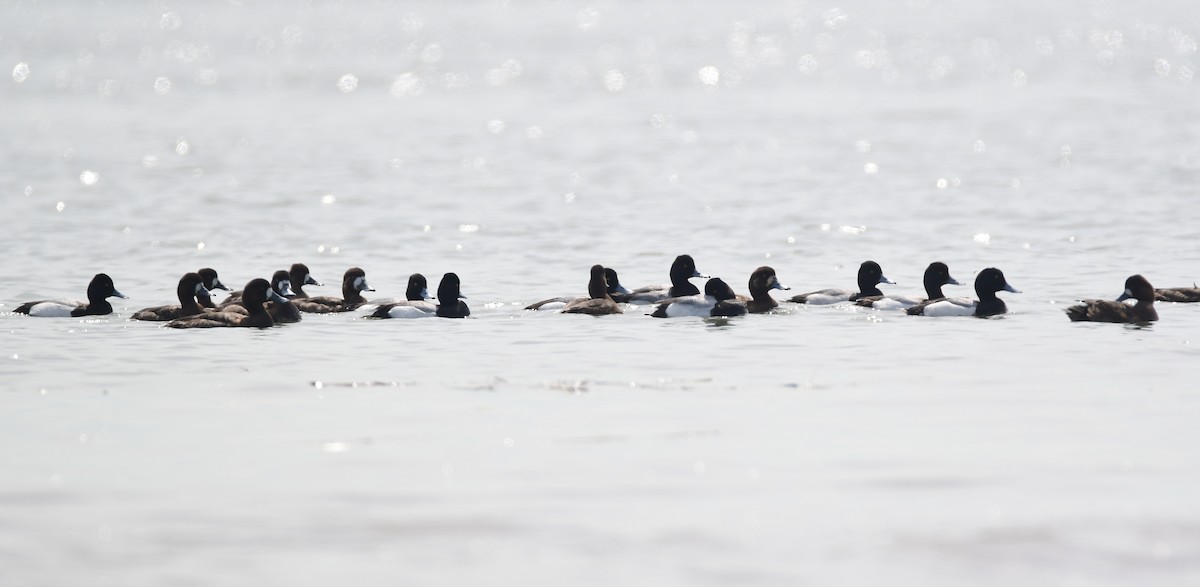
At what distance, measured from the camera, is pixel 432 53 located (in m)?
121

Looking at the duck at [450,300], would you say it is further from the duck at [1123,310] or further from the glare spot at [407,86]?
the glare spot at [407,86]

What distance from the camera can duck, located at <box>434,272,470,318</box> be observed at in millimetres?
19297

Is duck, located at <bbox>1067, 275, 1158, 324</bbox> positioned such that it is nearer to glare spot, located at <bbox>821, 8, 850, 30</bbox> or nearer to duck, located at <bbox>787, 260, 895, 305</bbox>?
duck, located at <bbox>787, 260, 895, 305</bbox>

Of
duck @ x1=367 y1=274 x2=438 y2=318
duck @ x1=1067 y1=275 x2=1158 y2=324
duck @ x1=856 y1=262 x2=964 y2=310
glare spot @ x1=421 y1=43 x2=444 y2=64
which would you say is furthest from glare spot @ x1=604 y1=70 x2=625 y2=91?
duck @ x1=1067 y1=275 x2=1158 y2=324

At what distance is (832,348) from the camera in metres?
16.5

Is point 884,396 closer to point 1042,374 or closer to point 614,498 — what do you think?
point 1042,374

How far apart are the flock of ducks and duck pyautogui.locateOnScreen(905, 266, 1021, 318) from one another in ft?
0.03

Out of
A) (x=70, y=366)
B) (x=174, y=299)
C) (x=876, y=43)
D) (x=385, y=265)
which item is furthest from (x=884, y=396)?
(x=876, y=43)

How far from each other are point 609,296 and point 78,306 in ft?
19.3

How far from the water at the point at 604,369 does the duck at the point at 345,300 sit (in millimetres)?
814

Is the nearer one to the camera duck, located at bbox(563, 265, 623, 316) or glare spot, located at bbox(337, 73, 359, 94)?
duck, located at bbox(563, 265, 623, 316)

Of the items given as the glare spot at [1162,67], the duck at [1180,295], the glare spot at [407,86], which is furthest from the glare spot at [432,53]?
the duck at [1180,295]

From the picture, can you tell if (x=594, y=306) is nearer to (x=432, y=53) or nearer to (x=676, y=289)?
(x=676, y=289)

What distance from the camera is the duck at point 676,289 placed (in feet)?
69.7
